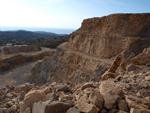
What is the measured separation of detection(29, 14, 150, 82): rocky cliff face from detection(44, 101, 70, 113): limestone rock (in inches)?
508

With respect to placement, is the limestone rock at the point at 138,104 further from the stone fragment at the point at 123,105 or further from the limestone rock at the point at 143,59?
the limestone rock at the point at 143,59

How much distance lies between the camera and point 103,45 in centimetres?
2055

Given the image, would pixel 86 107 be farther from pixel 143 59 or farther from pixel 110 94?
pixel 143 59

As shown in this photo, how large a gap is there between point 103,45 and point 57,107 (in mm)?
17890

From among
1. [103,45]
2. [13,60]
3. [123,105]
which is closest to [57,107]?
[123,105]

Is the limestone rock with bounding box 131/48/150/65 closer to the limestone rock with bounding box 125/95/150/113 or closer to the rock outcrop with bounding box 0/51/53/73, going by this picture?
the limestone rock with bounding box 125/95/150/113

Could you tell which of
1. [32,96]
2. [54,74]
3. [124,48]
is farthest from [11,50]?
[32,96]

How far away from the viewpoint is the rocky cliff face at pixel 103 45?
58.2ft

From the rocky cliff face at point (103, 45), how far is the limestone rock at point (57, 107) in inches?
508

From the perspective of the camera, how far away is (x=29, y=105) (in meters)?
4.15

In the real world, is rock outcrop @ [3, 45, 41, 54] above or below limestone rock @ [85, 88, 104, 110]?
below

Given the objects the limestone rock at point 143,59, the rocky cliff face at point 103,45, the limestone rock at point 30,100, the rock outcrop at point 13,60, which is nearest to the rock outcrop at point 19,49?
the rock outcrop at point 13,60

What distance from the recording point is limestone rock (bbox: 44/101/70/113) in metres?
3.49

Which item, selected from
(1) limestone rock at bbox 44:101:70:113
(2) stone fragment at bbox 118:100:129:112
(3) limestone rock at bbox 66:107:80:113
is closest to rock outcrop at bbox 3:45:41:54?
(1) limestone rock at bbox 44:101:70:113
